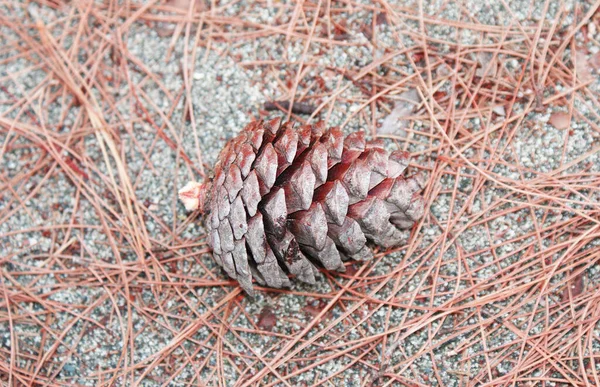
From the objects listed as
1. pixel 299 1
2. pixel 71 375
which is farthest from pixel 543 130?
pixel 71 375

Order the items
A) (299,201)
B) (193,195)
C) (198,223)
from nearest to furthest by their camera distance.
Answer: (299,201) < (193,195) < (198,223)

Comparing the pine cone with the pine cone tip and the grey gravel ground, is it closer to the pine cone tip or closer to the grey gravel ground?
the pine cone tip

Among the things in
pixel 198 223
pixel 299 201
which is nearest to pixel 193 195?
pixel 198 223

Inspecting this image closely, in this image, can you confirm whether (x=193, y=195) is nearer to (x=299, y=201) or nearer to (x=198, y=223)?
(x=198, y=223)

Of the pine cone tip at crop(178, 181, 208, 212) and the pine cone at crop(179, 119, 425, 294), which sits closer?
the pine cone at crop(179, 119, 425, 294)

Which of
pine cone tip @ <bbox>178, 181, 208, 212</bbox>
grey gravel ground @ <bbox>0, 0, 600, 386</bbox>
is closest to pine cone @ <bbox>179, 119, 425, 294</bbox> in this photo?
pine cone tip @ <bbox>178, 181, 208, 212</bbox>

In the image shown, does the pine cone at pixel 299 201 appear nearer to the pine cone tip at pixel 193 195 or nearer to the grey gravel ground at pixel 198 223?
the pine cone tip at pixel 193 195
